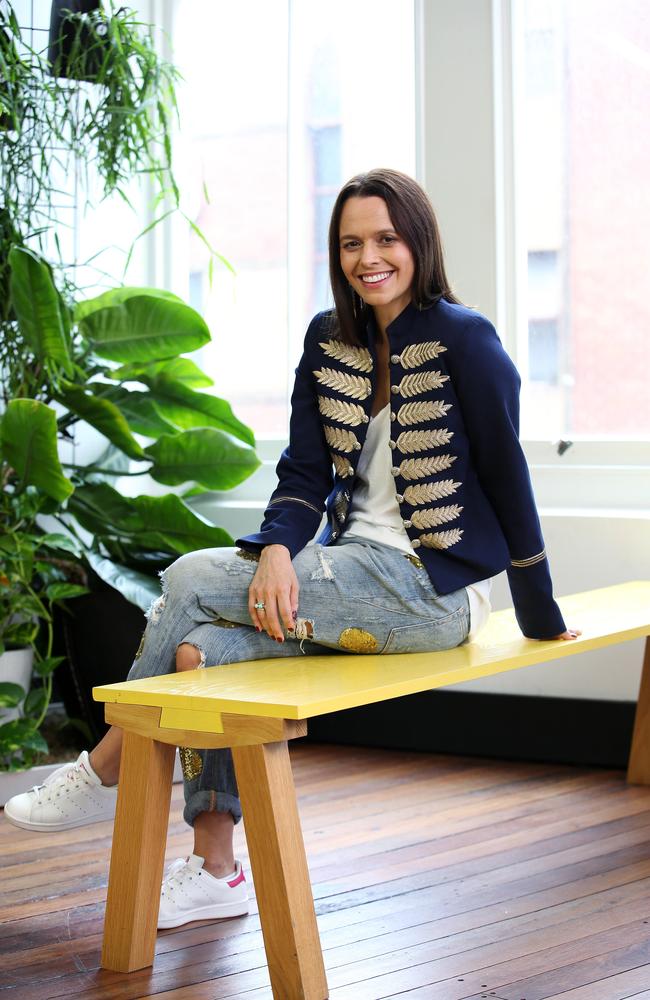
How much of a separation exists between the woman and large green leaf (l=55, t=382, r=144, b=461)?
2.76 feet

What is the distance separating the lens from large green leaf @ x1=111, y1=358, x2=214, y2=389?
3.18 m

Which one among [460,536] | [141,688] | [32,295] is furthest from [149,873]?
[32,295]

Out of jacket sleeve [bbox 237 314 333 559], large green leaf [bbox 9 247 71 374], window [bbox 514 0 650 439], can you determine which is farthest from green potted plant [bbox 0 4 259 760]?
window [bbox 514 0 650 439]

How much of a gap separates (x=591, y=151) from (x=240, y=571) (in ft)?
5.89

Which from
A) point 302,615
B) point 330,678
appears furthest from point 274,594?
point 330,678

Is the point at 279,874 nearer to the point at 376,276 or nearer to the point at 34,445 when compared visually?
the point at 376,276

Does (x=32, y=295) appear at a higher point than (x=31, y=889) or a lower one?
higher

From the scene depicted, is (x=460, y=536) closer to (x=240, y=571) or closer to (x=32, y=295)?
(x=240, y=571)

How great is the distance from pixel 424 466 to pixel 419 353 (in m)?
0.20

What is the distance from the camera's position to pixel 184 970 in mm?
1840

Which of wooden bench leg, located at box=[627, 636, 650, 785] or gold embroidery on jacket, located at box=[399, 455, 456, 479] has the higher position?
gold embroidery on jacket, located at box=[399, 455, 456, 479]

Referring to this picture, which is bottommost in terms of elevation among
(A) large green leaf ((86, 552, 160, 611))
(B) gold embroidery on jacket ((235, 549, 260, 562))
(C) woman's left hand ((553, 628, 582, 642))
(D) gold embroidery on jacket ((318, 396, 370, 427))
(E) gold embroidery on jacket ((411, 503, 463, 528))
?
(A) large green leaf ((86, 552, 160, 611))

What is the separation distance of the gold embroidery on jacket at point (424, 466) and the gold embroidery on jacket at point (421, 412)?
7cm

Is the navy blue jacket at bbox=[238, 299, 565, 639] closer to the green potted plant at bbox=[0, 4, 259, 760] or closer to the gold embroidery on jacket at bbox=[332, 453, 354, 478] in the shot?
the gold embroidery on jacket at bbox=[332, 453, 354, 478]
